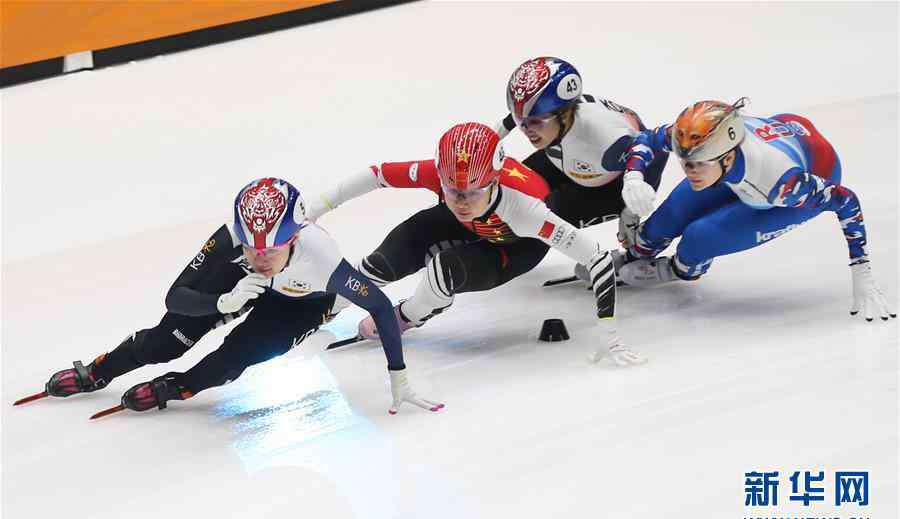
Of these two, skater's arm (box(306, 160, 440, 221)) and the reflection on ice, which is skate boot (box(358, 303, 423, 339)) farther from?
skater's arm (box(306, 160, 440, 221))

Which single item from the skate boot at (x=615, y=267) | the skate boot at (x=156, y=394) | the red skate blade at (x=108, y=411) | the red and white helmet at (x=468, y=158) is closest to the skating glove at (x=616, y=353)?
the red and white helmet at (x=468, y=158)

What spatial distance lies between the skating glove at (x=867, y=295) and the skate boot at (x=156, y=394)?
3.08 meters

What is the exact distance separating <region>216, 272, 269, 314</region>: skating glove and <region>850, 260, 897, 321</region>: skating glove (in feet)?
9.04

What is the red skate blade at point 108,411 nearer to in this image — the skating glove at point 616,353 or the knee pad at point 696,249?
the skating glove at point 616,353

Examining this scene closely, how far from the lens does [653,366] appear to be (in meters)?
4.83

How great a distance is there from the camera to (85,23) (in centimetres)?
986

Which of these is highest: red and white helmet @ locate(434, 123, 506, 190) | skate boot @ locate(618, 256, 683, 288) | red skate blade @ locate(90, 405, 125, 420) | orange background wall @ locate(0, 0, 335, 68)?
orange background wall @ locate(0, 0, 335, 68)

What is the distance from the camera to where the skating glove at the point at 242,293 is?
4246 millimetres

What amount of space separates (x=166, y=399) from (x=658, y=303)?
2.52 metres

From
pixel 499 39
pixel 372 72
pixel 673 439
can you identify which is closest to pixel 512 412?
pixel 673 439

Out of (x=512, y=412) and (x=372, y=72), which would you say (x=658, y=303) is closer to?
(x=512, y=412)

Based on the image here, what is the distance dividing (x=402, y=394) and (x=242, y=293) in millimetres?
793

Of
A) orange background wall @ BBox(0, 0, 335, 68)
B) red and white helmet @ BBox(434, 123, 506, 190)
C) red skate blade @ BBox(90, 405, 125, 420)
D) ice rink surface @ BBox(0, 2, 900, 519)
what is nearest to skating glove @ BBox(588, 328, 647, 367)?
ice rink surface @ BBox(0, 2, 900, 519)

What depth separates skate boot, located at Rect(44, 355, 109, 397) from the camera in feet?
16.1
